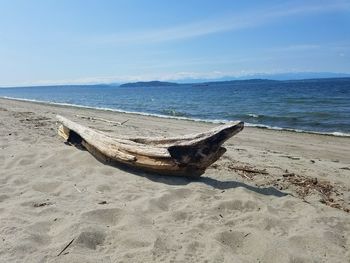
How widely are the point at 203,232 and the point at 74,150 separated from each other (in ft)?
13.6

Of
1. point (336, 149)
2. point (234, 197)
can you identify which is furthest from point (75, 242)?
point (336, 149)

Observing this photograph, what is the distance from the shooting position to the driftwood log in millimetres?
5578

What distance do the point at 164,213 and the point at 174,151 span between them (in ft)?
4.49

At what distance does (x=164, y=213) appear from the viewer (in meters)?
4.55

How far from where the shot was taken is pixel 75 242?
12.1 feet

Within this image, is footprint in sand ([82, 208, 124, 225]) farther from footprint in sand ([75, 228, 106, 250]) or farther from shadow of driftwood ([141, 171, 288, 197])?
shadow of driftwood ([141, 171, 288, 197])

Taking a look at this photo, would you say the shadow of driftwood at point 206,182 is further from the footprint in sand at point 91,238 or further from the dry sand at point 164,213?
the footprint in sand at point 91,238

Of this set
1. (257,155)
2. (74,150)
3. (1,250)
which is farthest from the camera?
(257,155)

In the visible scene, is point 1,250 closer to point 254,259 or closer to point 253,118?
point 254,259

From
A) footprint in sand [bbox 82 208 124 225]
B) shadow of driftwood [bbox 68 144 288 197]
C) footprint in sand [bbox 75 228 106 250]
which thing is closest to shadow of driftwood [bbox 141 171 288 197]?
shadow of driftwood [bbox 68 144 288 197]

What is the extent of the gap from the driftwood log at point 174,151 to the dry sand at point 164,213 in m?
0.20

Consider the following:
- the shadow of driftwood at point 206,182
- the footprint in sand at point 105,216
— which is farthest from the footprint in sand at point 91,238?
the shadow of driftwood at point 206,182

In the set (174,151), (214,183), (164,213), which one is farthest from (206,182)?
(164,213)

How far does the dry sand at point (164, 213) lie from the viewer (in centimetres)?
362
